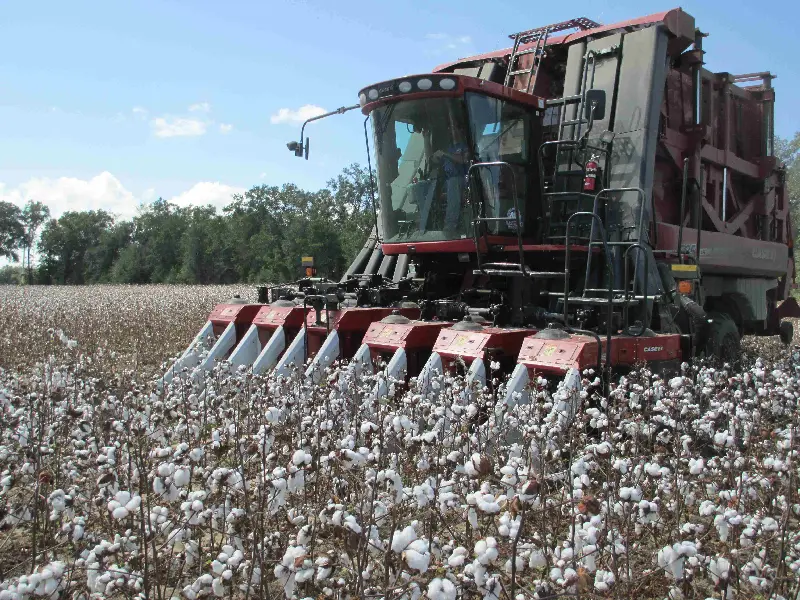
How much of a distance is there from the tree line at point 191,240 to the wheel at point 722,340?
30.6m

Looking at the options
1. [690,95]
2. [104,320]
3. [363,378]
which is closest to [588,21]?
[690,95]

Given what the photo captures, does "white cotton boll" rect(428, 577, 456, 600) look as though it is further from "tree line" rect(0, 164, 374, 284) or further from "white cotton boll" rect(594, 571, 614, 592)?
"tree line" rect(0, 164, 374, 284)

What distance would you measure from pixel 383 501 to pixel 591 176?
5829mm

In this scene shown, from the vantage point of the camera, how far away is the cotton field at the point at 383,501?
2193mm

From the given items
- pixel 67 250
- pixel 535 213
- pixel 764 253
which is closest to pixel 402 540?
pixel 535 213

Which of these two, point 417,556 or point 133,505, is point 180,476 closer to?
point 133,505

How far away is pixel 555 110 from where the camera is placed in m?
8.33

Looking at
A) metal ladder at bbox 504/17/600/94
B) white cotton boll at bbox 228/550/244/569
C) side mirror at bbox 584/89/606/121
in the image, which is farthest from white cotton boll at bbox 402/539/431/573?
metal ladder at bbox 504/17/600/94

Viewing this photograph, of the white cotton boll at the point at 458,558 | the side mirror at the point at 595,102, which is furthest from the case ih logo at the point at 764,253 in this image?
the white cotton boll at the point at 458,558

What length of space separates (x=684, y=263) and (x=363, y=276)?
375 cm

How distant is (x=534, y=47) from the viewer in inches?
352

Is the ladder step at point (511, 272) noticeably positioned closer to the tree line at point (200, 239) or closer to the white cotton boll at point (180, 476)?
the white cotton boll at point (180, 476)

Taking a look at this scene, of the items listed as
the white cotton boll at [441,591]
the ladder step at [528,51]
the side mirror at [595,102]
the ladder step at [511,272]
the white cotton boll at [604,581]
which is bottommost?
the white cotton boll at [604,581]

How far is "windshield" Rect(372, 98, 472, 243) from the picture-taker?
7.51m
